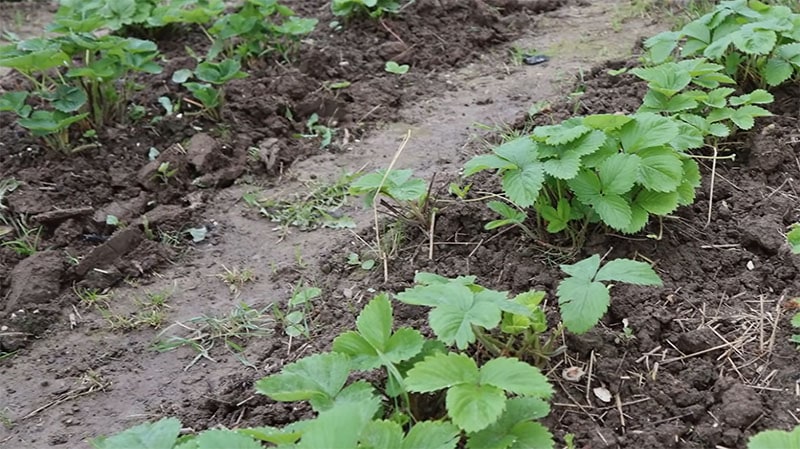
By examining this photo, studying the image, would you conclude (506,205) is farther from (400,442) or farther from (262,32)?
(262,32)

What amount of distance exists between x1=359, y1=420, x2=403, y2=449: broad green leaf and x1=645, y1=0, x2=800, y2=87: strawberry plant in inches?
85.0

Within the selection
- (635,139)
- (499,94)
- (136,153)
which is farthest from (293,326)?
(499,94)

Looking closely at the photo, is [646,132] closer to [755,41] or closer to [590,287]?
[590,287]

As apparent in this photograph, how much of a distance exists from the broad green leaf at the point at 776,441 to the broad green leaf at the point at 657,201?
0.95m

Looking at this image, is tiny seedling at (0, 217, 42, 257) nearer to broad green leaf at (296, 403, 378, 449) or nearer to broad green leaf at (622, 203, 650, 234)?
broad green leaf at (296, 403, 378, 449)

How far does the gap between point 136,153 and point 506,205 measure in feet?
6.38

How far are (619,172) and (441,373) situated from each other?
967mm

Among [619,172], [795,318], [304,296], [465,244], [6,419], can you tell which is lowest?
[6,419]

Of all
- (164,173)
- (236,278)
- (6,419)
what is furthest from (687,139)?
(6,419)

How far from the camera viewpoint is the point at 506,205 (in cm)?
287

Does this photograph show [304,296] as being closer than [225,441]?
No

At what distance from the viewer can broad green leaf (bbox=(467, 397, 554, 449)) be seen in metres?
1.98

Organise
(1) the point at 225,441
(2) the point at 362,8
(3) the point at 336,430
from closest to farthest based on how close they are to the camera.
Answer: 1. (3) the point at 336,430
2. (1) the point at 225,441
3. (2) the point at 362,8

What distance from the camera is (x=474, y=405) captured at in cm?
195
